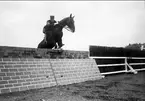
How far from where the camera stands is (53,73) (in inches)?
229

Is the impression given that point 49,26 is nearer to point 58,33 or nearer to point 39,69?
point 58,33

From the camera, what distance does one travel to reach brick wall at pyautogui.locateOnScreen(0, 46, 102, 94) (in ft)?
14.9

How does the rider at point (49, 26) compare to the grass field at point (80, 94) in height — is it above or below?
above

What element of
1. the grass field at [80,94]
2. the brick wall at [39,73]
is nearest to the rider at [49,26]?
the brick wall at [39,73]

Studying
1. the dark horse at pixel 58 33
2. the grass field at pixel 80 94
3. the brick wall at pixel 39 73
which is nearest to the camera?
the grass field at pixel 80 94

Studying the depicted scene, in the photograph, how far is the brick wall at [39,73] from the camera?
4535 mm

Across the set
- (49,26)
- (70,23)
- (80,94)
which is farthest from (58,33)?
(80,94)

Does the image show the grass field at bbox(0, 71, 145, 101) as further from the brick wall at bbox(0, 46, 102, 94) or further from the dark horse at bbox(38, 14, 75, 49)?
the dark horse at bbox(38, 14, 75, 49)

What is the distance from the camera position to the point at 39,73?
5379 millimetres

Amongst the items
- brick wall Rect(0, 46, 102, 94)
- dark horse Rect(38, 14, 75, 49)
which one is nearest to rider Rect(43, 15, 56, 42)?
dark horse Rect(38, 14, 75, 49)

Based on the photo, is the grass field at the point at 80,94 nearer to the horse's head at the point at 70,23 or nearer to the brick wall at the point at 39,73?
the brick wall at the point at 39,73

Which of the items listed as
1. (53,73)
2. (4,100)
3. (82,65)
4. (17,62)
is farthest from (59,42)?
(4,100)

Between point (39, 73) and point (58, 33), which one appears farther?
point (58, 33)

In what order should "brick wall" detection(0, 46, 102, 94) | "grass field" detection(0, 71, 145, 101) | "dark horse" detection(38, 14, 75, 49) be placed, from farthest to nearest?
"dark horse" detection(38, 14, 75, 49)
"brick wall" detection(0, 46, 102, 94)
"grass field" detection(0, 71, 145, 101)
